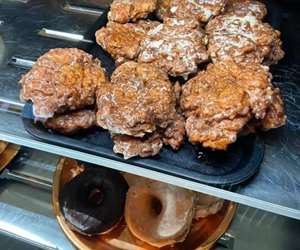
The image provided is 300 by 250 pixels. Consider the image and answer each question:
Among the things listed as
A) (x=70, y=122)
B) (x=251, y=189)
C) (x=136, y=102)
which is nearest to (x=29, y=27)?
(x=70, y=122)

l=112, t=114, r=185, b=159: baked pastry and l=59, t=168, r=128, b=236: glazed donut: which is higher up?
l=112, t=114, r=185, b=159: baked pastry

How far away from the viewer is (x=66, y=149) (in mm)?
915

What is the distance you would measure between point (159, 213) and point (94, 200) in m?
0.18

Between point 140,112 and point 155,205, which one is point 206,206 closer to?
point 155,205

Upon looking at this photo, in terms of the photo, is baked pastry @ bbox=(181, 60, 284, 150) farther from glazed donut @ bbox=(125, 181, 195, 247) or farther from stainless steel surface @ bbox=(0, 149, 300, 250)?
stainless steel surface @ bbox=(0, 149, 300, 250)

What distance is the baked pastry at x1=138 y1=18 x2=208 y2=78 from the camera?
3.20 feet

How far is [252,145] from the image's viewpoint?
921 mm

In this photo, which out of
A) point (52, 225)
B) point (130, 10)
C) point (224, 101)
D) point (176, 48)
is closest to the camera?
point (224, 101)

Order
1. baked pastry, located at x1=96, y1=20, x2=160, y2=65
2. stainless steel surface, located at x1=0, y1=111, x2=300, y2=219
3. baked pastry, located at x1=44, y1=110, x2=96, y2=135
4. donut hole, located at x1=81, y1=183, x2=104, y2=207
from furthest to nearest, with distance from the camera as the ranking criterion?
1. donut hole, located at x1=81, y1=183, x2=104, y2=207
2. baked pastry, located at x1=96, y1=20, x2=160, y2=65
3. baked pastry, located at x1=44, y1=110, x2=96, y2=135
4. stainless steel surface, located at x1=0, y1=111, x2=300, y2=219

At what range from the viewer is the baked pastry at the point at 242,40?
99cm

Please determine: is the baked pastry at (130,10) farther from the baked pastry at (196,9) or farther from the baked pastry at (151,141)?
the baked pastry at (151,141)

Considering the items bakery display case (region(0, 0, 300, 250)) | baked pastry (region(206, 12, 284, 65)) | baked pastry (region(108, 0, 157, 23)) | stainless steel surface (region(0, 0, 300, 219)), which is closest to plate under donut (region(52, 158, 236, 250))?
bakery display case (region(0, 0, 300, 250))

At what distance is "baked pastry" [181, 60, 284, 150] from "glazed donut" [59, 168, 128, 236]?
376 mm

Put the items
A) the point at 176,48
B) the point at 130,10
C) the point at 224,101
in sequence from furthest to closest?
the point at 130,10
the point at 176,48
the point at 224,101
